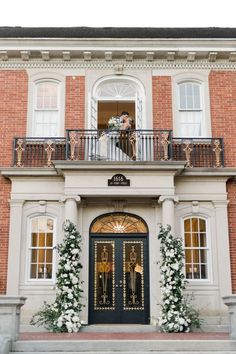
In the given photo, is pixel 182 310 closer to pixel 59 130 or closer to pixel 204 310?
pixel 204 310

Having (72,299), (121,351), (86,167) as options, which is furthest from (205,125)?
(121,351)

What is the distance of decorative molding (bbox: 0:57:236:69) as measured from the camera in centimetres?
1584

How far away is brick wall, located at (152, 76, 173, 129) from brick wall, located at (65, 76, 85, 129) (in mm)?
2187

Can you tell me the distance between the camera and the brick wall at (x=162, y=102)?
1545cm

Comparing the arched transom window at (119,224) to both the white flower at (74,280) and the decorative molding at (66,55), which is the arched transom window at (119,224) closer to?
the white flower at (74,280)

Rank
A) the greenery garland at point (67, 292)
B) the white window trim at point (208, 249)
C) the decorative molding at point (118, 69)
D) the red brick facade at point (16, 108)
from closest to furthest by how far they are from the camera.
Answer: the greenery garland at point (67, 292) < the white window trim at point (208, 249) < the red brick facade at point (16, 108) < the decorative molding at point (118, 69)

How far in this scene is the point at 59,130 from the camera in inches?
606

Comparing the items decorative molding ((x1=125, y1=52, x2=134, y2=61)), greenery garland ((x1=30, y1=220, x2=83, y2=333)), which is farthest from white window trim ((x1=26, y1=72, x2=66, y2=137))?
greenery garland ((x1=30, y1=220, x2=83, y2=333))

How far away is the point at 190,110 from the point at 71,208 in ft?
15.9

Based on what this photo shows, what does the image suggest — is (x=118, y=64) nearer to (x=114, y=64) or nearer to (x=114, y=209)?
(x=114, y=64)

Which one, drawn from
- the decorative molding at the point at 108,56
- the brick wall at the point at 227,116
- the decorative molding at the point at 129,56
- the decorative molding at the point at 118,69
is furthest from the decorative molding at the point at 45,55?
the brick wall at the point at 227,116

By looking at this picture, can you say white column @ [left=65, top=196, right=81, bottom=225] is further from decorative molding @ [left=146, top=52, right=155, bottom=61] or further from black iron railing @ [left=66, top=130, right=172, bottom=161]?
decorative molding @ [left=146, top=52, right=155, bottom=61]

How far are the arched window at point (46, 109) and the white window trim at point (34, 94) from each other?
7cm

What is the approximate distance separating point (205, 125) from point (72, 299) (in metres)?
6.51
